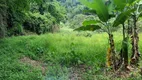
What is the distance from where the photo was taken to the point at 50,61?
6598mm

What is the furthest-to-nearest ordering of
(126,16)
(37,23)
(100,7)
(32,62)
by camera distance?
(37,23) < (32,62) < (100,7) < (126,16)

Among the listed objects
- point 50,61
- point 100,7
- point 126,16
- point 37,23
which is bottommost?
point 37,23

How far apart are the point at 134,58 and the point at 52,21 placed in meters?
11.0

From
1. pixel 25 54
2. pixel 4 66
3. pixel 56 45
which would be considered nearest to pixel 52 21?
pixel 56 45

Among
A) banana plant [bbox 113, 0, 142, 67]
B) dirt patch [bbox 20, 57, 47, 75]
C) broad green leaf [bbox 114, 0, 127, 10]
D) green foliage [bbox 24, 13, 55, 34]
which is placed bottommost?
green foliage [bbox 24, 13, 55, 34]

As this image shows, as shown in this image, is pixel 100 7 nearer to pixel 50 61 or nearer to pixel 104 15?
pixel 104 15

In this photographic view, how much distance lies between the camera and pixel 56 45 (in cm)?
809

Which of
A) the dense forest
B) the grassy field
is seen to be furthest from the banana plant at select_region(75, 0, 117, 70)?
the grassy field

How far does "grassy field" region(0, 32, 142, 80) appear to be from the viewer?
16.6 ft

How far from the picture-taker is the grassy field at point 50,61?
5051 mm

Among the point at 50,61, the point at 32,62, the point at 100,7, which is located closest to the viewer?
the point at 100,7

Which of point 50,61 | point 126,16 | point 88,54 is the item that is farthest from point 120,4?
point 50,61

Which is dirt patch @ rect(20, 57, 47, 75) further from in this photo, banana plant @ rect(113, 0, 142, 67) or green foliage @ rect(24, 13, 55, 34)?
green foliage @ rect(24, 13, 55, 34)

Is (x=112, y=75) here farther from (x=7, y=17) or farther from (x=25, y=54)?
(x=7, y=17)
